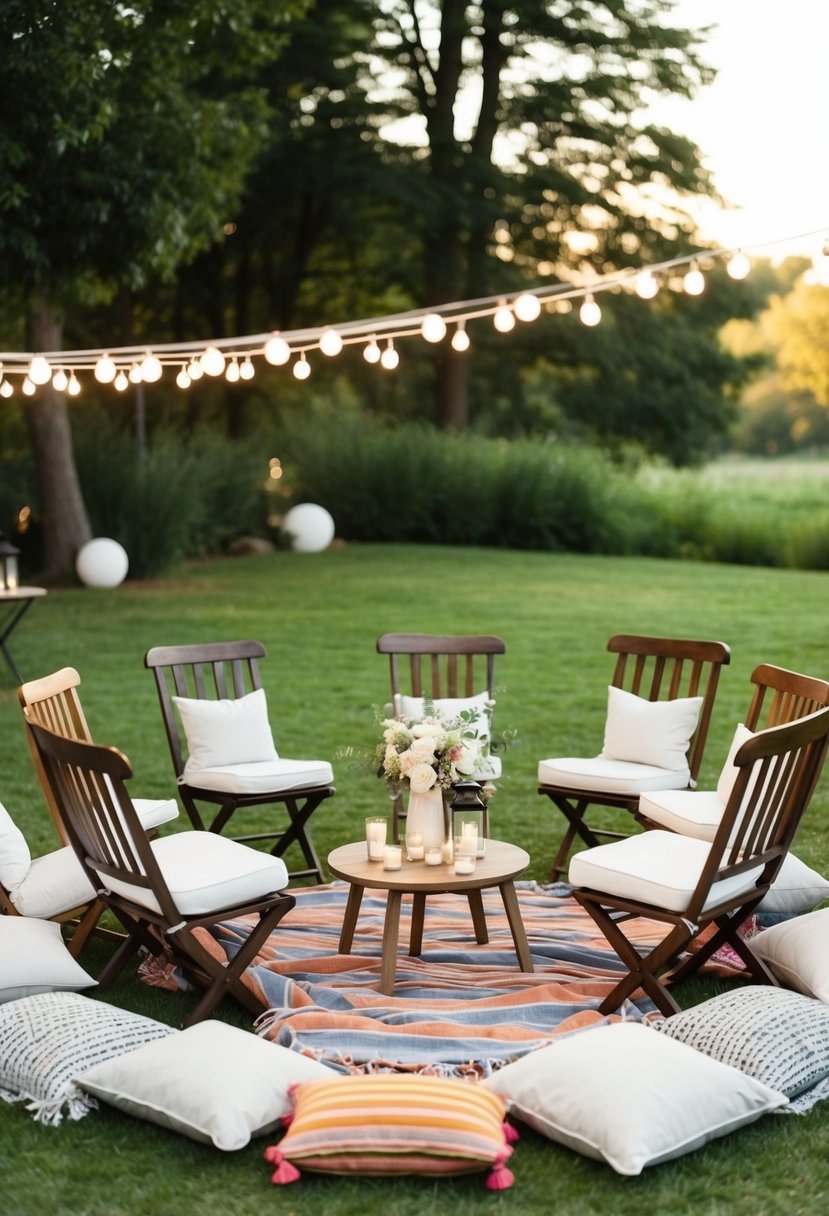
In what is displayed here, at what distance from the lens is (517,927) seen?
4.54m

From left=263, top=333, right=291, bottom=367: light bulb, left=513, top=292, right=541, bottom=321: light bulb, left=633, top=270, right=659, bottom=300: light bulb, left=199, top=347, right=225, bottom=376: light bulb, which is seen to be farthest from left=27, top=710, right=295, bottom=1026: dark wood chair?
left=633, top=270, right=659, bottom=300: light bulb

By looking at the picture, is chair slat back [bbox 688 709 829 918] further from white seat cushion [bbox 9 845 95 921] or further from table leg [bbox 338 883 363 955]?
white seat cushion [bbox 9 845 95 921]

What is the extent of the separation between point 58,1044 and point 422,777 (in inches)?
55.4

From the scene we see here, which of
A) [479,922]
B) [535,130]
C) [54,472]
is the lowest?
[479,922]

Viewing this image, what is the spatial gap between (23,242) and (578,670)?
586 centimetres

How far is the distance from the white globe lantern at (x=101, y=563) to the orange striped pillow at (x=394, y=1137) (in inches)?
464

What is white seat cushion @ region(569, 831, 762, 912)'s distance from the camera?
404 centimetres

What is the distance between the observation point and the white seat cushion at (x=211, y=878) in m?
4.05

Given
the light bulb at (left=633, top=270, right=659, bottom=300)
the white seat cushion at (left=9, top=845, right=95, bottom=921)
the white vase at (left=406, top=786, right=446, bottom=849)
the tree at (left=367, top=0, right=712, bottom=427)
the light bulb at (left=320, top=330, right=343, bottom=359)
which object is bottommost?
the white seat cushion at (left=9, top=845, right=95, bottom=921)

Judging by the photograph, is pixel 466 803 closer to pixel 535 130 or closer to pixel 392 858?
pixel 392 858

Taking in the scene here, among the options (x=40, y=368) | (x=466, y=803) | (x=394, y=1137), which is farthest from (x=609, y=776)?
(x=40, y=368)

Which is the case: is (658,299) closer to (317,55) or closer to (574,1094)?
(317,55)

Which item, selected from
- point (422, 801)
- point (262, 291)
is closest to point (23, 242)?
point (422, 801)

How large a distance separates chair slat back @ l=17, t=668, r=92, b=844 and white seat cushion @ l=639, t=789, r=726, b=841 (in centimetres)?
203
